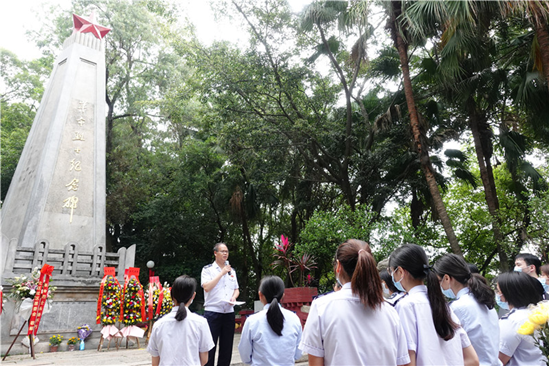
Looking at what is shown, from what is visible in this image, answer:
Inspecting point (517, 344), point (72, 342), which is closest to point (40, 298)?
point (72, 342)

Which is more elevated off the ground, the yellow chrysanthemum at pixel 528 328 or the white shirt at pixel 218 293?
the white shirt at pixel 218 293

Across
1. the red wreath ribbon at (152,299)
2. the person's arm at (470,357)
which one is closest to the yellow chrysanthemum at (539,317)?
the person's arm at (470,357)

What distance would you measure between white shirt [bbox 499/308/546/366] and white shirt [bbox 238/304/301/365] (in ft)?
4.74

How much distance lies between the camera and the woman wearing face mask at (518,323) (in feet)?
8.30

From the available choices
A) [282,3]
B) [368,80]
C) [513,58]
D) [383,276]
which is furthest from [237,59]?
[383,276]

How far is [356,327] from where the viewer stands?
1.73 meters

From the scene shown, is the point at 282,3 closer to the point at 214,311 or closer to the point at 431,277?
the point at 214,311

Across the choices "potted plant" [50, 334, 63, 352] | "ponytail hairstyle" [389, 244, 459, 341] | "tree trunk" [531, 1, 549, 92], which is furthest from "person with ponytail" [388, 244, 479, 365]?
"potted plant" [50, 334, 63, 352]

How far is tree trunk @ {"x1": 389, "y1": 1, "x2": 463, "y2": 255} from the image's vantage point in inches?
320

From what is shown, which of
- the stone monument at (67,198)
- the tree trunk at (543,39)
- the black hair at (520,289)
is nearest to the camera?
the black hair at (520,289)

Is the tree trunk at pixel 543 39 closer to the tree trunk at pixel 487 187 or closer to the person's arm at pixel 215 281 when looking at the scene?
the tree trunk at pixel 487 187

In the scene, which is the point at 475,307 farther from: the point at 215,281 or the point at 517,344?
the point at 215,281

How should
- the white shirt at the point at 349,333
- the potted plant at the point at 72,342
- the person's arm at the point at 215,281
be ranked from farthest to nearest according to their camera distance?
the potted plant at the point at 72,342, the person's arm at the point at 215,281, the white shirt at the point at 349,333

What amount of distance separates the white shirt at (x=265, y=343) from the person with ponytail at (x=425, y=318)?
1.15 meters
